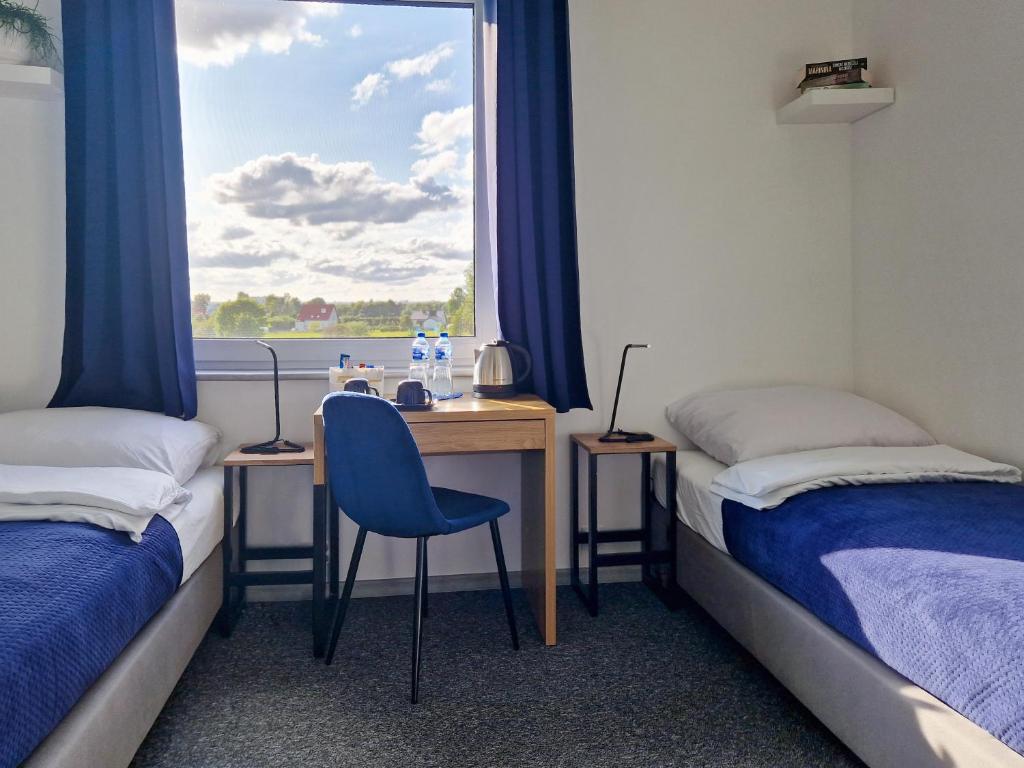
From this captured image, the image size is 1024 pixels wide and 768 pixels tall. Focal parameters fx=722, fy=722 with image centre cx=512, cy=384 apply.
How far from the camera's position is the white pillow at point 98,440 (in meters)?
2.10

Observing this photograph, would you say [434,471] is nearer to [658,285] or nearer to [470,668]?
[470,668]

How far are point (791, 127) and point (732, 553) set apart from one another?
5.66 feet

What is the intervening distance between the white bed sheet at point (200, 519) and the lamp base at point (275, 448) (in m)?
0.14

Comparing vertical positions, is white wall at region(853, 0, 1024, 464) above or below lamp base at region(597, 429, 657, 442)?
above

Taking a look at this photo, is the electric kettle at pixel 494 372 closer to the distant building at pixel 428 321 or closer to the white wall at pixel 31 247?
the distant building at pixel 428 321

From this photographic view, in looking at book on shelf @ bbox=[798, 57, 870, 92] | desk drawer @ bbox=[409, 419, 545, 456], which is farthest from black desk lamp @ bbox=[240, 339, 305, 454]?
book on shelf @ bbox=[798, 57, 870, 92]

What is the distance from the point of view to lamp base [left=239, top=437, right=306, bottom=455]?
2389 mm

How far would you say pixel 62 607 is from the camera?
1287 millimetres

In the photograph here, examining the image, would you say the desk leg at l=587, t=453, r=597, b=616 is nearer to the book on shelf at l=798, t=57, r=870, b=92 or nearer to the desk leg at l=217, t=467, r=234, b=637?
the desk leg at l=217, t=467, r=234, b=637

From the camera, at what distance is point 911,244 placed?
2561 millimetres

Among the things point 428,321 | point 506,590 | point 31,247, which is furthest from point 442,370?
point 31,247

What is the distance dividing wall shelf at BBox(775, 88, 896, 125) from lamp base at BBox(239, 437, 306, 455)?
2162 millimetres

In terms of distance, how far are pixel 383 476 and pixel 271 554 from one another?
84 cm

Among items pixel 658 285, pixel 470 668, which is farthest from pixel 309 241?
pixel 470 668
